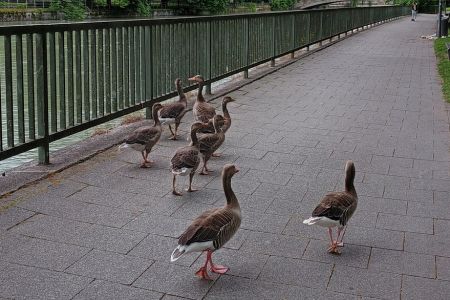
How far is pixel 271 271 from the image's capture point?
451 cm

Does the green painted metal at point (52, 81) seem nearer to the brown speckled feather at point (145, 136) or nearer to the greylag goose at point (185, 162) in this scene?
the brown speckled feather at point (145, 136)

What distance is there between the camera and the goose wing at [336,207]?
482cm

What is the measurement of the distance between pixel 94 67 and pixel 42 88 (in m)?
1.20

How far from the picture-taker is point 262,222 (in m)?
5.50

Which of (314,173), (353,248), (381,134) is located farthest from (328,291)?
(381,134)

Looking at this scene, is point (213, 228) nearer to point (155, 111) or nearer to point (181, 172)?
point (181, 172)

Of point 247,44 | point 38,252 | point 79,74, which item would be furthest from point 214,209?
point 247,44

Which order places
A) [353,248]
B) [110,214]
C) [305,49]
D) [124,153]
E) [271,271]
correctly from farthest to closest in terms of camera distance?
[305,49], [124,153], [110,214], [353,248], [271,271]

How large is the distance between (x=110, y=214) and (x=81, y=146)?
2.55 m

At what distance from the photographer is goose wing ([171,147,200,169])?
603 centimetres

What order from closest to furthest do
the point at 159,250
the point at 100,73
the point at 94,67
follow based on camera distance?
the point at 159,250 < the point at 94,67 < the point at 100,73

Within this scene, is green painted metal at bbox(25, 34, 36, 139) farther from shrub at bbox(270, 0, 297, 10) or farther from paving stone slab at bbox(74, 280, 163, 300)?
shrub at bbox(270, 0, 297, 10)

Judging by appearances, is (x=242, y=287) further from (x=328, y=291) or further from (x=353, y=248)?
(x=353, y=248)

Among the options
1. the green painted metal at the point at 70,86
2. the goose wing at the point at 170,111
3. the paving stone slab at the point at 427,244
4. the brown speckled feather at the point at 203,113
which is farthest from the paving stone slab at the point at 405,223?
the green painted metal at the point at 70,86
